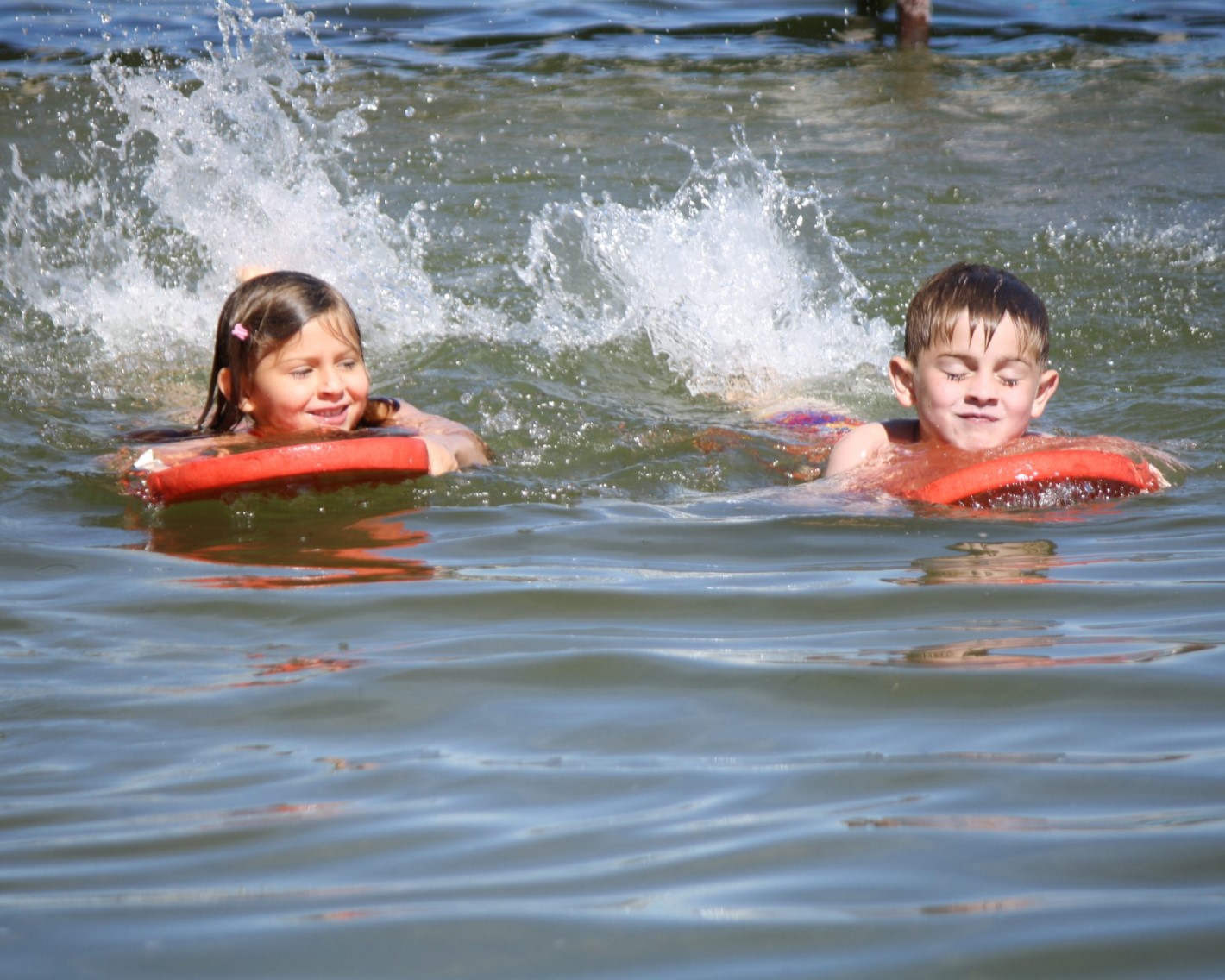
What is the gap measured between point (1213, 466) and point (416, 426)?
293cm

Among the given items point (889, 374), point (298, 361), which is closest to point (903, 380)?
point (889, 374)

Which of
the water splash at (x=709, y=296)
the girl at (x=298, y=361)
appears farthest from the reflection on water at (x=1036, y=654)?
the water splash at (x=709, y=296)

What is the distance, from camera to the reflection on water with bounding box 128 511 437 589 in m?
4.12

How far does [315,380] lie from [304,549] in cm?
129

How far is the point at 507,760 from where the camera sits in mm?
2668

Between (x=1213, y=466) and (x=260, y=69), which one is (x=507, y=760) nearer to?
(x=1213, y=466)

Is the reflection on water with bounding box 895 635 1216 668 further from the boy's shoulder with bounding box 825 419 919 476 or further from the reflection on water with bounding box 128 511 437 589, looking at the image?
the boy's shoulder with bounding box 825 419 919 476

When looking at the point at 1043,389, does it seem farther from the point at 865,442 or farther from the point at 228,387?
the point at 228,387

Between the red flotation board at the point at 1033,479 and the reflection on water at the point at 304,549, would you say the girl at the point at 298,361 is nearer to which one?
the reflection on water at the point at 304,549

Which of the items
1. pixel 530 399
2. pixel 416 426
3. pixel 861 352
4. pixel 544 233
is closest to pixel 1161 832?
pixel 416 426

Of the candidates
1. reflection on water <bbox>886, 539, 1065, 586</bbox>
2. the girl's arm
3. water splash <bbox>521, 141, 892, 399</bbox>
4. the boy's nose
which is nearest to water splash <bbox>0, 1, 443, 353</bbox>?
water splash <bbox>521, 141, 892, 399</bbox>

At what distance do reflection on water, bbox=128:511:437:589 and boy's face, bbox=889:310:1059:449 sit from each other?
6.03 ft

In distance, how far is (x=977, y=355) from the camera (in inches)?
209

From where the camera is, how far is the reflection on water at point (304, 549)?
4125 mm
